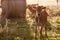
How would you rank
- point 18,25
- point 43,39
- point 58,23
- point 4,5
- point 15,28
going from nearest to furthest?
point 43,39 < point 15,28 < point 18,25 < point 58,23 < point 4,5

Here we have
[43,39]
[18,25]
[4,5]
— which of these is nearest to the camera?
[43,39]

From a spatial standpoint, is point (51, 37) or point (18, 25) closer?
point (51, 37)

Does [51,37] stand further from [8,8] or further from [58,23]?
[8,8]

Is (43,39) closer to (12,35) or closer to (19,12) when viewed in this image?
(12,35)

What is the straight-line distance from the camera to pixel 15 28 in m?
7.67

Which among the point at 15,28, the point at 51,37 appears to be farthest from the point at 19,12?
the point at 51,37

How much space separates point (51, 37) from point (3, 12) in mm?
3204

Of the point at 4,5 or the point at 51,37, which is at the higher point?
the point at 4,5

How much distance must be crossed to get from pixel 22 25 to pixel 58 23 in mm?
1383

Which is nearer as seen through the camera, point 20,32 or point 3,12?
point 20,32

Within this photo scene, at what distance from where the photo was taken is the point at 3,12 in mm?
9703

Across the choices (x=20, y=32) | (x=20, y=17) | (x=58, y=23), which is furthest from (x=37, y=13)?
(x=20, y=17)

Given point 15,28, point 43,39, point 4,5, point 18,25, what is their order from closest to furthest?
point 43,39 < point 15,28 < point 18,25 < point 4,5

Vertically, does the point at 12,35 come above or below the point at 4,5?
below
